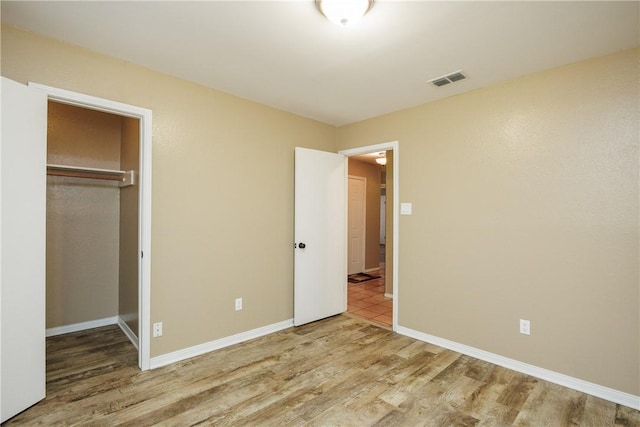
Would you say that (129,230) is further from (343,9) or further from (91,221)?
(343,9)

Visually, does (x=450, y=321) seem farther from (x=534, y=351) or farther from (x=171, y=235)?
(x=171, y=235)

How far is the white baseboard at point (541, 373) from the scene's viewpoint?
222 cm

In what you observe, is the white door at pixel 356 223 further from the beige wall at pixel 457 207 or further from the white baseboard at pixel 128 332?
the white baseboard at pixel 128 332

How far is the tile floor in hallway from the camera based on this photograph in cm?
408

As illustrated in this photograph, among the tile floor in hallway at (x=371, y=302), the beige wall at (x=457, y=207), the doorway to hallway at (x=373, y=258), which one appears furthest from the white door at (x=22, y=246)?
the tile floor in hallway at (x=371, y=302)

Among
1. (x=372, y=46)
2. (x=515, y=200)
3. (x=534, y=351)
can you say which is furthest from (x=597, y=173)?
(x=372, y=46)

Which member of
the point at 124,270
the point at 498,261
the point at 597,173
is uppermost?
the point at 597,173

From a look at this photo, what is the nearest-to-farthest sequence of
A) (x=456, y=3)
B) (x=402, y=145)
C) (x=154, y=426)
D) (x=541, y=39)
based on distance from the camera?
(x=456, y=3) < (x=154, y=426) < (x=541, y=39) < (x=402, y=145)

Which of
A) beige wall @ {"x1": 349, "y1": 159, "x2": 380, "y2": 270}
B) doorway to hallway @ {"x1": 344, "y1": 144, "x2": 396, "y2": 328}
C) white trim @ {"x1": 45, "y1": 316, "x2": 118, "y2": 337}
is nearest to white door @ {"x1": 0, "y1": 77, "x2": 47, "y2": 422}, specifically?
white trim @ {"x1": 45, "y1": 316, "x2": 118, "y2": 337}

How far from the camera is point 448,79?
8.93 ft

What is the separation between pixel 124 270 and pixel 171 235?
4.43ft

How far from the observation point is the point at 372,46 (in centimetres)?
222

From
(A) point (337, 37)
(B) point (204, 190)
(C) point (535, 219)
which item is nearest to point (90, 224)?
(B) point (204, 190)

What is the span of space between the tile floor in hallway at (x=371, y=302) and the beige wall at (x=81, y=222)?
10.2 ft
